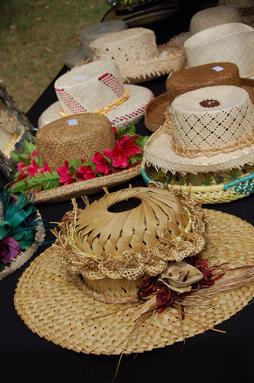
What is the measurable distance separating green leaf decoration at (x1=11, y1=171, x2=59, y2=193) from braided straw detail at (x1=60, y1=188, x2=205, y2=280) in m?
0.75

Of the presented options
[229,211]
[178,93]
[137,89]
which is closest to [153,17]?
[137,89]

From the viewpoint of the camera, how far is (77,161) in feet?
7.54

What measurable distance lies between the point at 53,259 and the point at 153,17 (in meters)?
2.70

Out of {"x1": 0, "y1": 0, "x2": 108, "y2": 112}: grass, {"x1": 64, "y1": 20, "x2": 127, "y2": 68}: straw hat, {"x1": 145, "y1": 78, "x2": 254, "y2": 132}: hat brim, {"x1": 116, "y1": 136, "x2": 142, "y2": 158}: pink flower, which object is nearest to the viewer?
{"x1": 116, "y1": 136, "x2": 142, "y2": 158}: pink flower

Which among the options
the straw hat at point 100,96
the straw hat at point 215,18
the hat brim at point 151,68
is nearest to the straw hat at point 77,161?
the straw hat at point 100,96

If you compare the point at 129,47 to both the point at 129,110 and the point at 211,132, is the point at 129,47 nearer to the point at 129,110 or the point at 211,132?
the point at 129,110

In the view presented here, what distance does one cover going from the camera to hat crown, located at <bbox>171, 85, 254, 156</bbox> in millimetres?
1972

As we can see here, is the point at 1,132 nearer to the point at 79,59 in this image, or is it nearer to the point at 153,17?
the point at 79,59

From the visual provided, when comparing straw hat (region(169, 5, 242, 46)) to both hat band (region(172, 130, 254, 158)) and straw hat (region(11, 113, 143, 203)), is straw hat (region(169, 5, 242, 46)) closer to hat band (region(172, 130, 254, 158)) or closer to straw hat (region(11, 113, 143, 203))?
straw hat (region(11, 113, 143, 203))

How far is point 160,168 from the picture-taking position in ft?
7.07

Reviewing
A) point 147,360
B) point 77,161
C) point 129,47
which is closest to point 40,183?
point 77,161

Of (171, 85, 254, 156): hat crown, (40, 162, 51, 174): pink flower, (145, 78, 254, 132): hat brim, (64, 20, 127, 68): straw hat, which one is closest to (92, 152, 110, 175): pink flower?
(40, 162, 51, 174): pink flower

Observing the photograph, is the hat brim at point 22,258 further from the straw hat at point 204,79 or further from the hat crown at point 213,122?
the straw hat at point 204,79

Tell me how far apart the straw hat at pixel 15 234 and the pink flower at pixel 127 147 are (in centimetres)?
51
